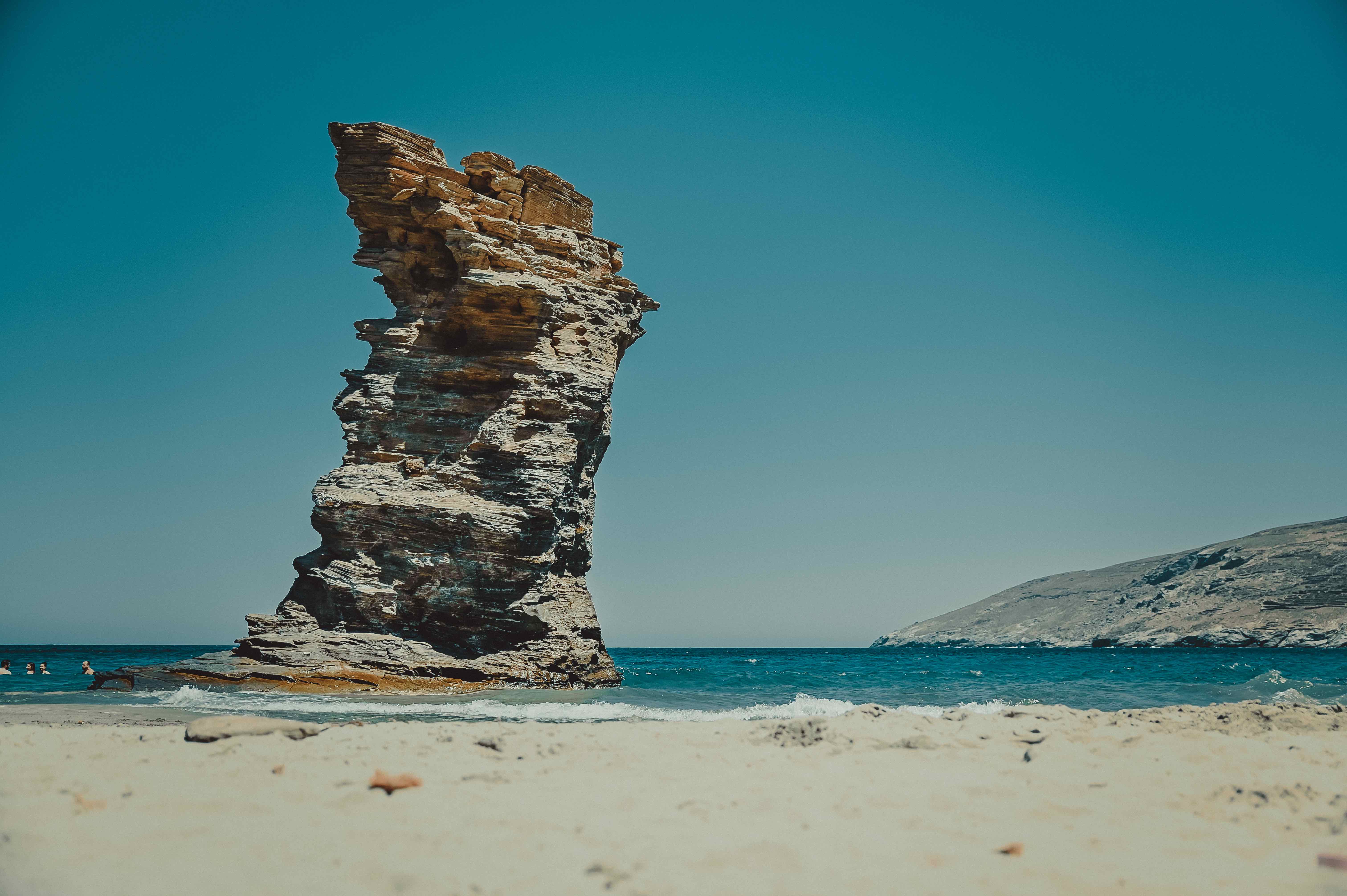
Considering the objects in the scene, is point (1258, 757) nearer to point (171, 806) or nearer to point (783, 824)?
point (783, 824)

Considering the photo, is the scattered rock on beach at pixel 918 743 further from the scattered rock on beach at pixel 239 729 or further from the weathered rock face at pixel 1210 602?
the weathered rock face at pixel 1210 602

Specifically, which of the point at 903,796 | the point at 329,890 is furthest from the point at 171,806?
the point at 903,796

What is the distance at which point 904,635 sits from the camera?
129125 millimetres

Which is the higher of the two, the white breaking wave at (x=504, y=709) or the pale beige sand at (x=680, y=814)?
the pale beige sand at (x=680, y=814)

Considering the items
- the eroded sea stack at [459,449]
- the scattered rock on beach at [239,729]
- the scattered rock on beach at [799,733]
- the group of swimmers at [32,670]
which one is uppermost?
the eroded sea stack at [459,449]

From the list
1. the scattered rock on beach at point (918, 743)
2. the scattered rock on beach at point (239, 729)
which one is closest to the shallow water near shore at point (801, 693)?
the scattered rock on beach at point (918, 743)

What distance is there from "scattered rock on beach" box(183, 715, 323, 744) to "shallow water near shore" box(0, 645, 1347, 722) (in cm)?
467

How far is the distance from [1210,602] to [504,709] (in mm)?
79727

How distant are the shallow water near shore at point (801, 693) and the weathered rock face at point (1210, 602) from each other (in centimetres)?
2074

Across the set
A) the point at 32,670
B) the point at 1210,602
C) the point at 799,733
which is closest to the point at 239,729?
the point at 799,733

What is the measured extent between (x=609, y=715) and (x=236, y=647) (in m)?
12.3

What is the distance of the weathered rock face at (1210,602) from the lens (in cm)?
6078

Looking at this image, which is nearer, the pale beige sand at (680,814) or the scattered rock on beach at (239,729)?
the pale beige sand at (680,814)

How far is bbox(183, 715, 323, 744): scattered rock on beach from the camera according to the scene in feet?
22.5
